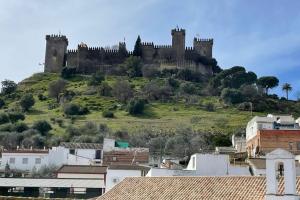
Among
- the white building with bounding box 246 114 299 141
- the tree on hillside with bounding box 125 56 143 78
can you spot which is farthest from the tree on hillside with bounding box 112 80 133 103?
the white building with bounding box 246 114 299 141

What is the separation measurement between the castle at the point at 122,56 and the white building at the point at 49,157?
73.8 metres

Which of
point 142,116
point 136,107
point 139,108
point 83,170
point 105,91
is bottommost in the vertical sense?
point 83,170

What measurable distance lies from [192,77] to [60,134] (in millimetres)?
52654

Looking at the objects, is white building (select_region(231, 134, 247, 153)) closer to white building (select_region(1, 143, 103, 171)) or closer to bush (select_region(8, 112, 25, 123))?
white building (select_region(1, 143, 103, 171))

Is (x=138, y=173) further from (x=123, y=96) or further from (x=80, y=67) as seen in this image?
(x=80, y=67)

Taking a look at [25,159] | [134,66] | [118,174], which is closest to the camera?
[118,174]

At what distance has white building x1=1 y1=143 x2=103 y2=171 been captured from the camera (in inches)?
3017

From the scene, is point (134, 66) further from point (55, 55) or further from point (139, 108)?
point (139, 108)

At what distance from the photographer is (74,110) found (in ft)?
390

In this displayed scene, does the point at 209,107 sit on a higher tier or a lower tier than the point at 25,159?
higher

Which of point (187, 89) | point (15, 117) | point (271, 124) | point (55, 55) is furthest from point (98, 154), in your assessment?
point (55, 55)

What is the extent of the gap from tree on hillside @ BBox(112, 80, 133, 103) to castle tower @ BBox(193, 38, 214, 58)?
32689 mm

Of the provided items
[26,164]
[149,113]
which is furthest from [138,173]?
[149,113]

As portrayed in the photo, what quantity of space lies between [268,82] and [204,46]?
2727 cm
